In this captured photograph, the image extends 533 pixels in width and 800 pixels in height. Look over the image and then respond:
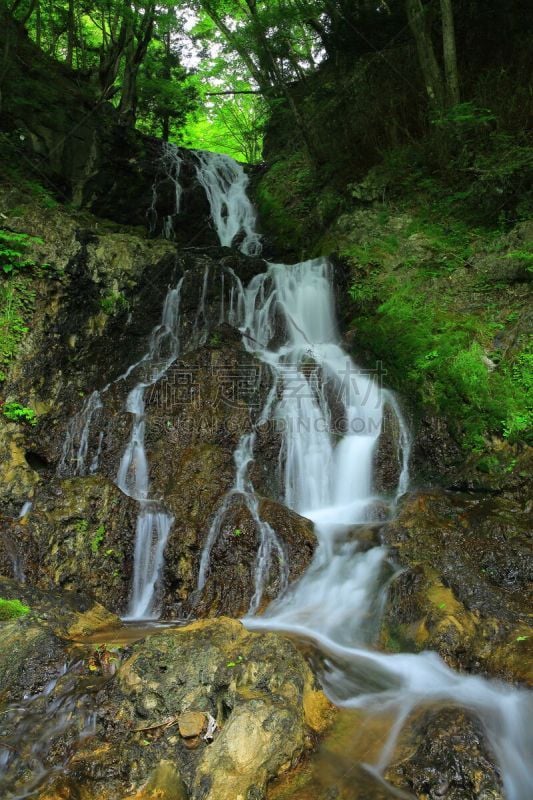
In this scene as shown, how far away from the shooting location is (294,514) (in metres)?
6.62

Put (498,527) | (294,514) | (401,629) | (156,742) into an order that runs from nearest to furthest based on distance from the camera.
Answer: (156,742) → (401,629) → (498,527) → (294,514)

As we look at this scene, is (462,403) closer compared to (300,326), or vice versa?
(462,403)

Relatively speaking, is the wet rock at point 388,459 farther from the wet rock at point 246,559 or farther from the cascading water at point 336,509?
the wet rock at point 246,559

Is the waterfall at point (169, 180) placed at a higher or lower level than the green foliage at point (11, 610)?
higher

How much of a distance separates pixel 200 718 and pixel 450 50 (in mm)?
12027

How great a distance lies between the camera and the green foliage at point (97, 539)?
6270 mm

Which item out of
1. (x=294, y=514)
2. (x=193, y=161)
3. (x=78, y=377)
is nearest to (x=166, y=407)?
(x=78, y=377)

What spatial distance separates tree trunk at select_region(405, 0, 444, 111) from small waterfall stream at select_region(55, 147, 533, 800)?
434 cm

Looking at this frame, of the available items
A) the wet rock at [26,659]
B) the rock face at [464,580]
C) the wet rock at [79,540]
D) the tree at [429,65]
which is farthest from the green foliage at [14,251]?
the tree at [429,65]

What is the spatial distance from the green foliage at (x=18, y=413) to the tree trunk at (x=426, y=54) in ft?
33.2

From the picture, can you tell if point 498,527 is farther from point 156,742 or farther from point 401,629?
point 156,742

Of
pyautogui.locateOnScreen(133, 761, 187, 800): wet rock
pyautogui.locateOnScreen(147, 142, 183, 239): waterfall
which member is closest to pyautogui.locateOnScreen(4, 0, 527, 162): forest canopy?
pyautogui.locateOnScreen(147, 142, 183, 239): waterfall

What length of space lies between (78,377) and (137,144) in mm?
8495

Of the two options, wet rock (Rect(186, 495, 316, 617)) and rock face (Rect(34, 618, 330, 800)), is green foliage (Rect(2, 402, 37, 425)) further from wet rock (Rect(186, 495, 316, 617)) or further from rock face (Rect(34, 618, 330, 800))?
rock face (Rect(34, 618, 330, 800))
